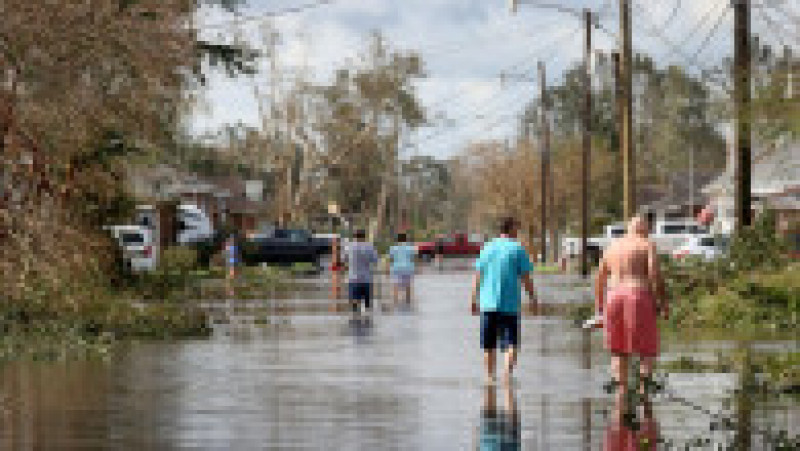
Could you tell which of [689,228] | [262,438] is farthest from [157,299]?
[689,228]

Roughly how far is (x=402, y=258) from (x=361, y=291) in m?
7.12

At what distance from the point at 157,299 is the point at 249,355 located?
59.6 feet

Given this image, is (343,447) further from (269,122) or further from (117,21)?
(269,122)

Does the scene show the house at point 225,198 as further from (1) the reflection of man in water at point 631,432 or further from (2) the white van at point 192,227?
(1) the reflection of man in water at point 631,432

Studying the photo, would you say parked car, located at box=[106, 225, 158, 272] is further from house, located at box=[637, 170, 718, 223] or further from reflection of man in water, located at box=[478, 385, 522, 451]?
house, located at box=[637, 170, 718, 223]

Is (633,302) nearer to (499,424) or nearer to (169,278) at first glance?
(499,424)

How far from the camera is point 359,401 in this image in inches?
751

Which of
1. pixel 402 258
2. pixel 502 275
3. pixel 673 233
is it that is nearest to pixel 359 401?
pixel 502 275

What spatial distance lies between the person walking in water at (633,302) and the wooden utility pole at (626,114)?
28.1 m

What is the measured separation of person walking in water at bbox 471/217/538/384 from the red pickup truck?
91564mm

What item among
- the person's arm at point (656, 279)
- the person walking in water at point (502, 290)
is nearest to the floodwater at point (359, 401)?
the person walking in water at point (502, 290)

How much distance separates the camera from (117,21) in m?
25.1

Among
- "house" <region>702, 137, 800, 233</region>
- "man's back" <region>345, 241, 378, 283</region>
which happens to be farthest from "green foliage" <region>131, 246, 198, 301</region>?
"house" <region>702, 137, 800, 233</region>

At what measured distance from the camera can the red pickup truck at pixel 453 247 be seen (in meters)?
113
